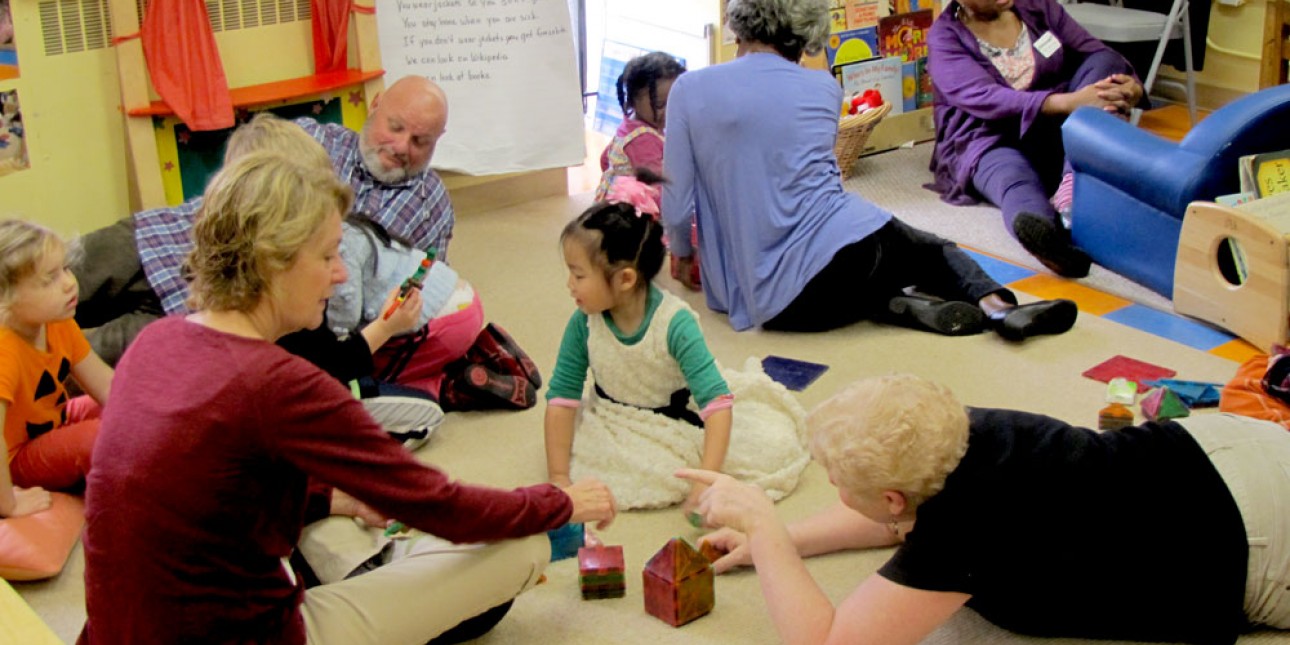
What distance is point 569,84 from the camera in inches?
177

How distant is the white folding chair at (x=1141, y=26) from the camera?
500 centimetres

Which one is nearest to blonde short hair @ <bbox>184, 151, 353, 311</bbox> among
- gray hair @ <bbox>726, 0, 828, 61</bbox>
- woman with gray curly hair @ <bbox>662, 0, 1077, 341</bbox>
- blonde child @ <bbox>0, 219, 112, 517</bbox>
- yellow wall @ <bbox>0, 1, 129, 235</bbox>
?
blonde child @ <bbox>0, 219, 112, 517</bbox>

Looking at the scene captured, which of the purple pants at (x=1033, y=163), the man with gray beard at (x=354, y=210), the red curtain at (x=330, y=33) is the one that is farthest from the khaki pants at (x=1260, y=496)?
the red curtain at (x=330, y=33)

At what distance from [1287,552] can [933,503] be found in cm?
59

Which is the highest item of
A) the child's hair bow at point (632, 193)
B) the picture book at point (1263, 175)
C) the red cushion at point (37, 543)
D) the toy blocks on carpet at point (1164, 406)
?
the picture book at point (1263, 175)

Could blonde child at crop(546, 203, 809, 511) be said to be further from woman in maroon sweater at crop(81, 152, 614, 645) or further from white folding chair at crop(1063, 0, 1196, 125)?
white folding chair at crop(1063, 0, 1196, 125)

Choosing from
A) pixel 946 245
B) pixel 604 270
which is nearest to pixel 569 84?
pixel 946 245

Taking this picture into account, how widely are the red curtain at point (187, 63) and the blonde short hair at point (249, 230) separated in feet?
6.77

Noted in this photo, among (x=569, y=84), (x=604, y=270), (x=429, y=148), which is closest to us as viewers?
(x=604, y=270)

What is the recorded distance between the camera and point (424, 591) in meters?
2.00

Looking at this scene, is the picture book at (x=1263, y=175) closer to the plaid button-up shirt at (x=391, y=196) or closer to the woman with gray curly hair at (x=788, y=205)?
the woman with gray curly hair at (x=788, y=205)

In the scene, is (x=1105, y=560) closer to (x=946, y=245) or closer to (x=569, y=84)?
(x=946, y=245)

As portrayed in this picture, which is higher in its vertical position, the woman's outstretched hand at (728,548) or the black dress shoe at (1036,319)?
the black dress shoe at (1036,319)

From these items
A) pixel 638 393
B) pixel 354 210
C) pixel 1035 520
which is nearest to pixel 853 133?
pixel 354 210
